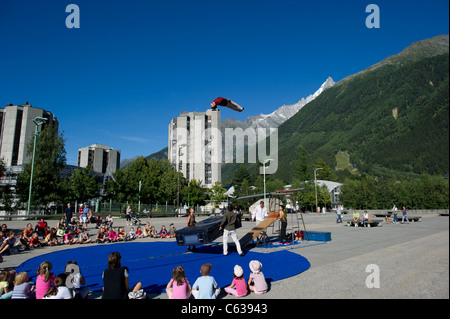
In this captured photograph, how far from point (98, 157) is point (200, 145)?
48.9m

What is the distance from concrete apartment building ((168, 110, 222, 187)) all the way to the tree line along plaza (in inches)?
15.2

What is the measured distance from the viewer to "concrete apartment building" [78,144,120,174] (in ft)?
427

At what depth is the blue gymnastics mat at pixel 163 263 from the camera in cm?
810

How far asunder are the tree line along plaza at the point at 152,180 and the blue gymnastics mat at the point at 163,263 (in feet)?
15.1

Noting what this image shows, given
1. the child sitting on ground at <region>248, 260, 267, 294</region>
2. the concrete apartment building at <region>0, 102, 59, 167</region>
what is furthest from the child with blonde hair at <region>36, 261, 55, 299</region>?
the concrete apartment building at <region>0, 102, 59, 167</region>

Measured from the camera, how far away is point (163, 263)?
10320mm

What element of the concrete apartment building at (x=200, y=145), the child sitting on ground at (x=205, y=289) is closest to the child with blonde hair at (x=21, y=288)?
the child sitting on ground at (x=205, y=289)

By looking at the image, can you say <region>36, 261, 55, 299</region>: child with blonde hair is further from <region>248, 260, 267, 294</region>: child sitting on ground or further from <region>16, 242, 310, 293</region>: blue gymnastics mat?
<region>248, 260, 267, 294</region>: child sitting on ground

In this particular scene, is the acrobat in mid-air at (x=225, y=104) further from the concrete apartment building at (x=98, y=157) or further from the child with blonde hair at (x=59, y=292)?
the concrete apartment building at (x=98, y=157)

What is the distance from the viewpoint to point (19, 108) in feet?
282

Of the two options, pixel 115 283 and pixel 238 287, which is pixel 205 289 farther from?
pixel 115 283

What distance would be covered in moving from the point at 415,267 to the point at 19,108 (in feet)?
338
